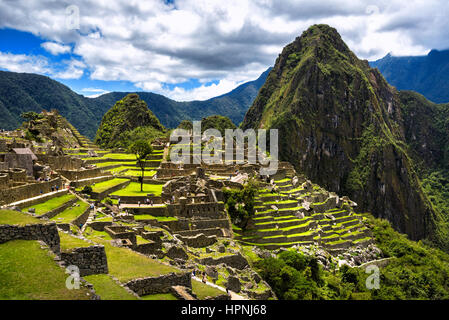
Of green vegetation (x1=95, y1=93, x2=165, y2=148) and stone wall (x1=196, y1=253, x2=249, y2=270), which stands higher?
green vegetation (x1=95, y1=93, x2=165, y2=148)

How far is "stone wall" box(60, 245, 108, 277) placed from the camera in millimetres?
9664

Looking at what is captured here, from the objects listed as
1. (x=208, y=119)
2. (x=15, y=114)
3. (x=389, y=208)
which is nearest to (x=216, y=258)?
(x=208, y=119)

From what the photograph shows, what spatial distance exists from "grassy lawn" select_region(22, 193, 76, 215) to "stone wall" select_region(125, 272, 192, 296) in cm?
1201

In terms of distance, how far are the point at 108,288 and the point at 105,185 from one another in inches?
1003

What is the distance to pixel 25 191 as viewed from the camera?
22.5m

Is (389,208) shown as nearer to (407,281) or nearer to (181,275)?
(407,281)

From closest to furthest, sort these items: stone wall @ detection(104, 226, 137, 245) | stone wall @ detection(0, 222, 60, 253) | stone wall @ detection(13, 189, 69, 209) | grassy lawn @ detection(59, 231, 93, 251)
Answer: stone wall @ detection(0, 222, 60, 253) → grassy lawn @ detection(59, 231, 93, 251) → stone wall @ detection(104, 226, 137, 245) → stone wall @ detection(13, 189, 69, 209)

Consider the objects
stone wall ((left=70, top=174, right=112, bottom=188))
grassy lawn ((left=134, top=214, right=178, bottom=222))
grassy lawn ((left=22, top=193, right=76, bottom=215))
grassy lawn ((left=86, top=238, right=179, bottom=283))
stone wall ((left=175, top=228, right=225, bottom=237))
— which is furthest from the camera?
stone wall ((left=70, top=174, right=112, bottom=188))

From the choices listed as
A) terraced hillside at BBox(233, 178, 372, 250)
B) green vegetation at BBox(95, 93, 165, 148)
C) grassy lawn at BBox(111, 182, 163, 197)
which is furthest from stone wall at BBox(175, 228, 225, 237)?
green vegetation at BBox(95, 93, 165, 148)

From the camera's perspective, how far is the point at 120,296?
8383 millimetres

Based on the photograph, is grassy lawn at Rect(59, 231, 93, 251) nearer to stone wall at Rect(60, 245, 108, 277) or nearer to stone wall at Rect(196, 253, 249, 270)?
stone wall at Rect(60, 245, 108, 277)

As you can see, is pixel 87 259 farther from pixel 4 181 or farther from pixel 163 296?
pixel 4 181

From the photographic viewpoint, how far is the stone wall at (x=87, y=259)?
9664 mm

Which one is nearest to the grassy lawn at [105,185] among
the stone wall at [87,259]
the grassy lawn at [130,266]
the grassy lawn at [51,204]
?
the grassy lawn at [51,204]
